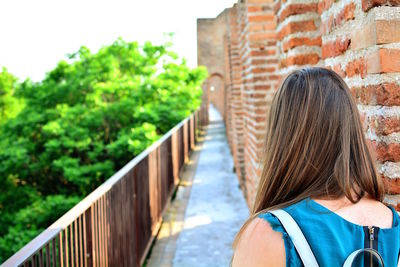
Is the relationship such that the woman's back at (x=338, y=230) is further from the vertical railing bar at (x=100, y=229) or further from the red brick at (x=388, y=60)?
the vertical railing bar at (x=100, y=229)

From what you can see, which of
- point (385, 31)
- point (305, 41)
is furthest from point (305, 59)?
point (385, 31)

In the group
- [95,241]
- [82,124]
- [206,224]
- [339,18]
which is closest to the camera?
[339,18]

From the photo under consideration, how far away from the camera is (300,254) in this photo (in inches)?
44.2

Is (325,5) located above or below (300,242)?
above

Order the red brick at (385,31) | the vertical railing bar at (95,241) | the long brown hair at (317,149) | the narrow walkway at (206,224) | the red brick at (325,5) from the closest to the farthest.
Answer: the long brown hair at (317,149) → the red brick at (385,31) → the red brick at (325,5) → the vertical railing bar at (95,241) → the narrow walkway at (206,224)

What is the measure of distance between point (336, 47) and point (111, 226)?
242 cm

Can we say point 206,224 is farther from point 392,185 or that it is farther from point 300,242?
point 300,242

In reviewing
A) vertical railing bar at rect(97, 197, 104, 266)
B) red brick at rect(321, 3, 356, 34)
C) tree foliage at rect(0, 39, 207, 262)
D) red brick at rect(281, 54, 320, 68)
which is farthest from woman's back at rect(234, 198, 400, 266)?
tree foliage at rect(0, 39, 207, 262)

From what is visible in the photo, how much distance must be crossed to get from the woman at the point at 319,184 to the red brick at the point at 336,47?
78 cm

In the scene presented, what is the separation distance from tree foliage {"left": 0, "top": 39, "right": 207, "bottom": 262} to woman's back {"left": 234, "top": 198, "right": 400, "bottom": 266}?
36.7 feet

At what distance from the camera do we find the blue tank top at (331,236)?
113 centimetres

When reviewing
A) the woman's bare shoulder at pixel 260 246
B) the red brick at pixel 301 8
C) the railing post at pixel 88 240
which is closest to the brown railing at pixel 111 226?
the railing post at pixel 88 240

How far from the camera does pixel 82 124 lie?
1455 centimetres

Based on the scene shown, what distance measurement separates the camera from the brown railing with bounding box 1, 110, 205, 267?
2555 mm
